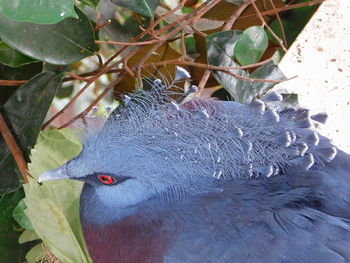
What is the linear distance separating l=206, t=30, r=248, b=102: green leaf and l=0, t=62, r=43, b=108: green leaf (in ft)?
0.95

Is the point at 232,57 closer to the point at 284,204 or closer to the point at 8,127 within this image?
the point at 284,204

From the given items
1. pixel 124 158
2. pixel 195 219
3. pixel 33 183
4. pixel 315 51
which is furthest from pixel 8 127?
pixel 315 51

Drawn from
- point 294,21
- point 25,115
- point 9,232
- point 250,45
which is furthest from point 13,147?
point 294,21

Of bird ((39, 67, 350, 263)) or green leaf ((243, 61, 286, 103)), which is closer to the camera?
bird ((39, 67, 350, 263))

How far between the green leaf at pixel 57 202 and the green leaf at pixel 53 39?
12 centimetres

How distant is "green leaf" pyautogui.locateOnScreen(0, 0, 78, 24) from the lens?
65 centimetres

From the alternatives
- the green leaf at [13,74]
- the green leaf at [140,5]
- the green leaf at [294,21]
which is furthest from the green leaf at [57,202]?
the green leaf at [294,21]

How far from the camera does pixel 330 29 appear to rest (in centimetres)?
104

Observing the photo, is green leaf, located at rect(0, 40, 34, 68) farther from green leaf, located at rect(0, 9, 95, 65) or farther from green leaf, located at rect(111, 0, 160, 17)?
green leaf, located at rect(111, 0, 160, 17)

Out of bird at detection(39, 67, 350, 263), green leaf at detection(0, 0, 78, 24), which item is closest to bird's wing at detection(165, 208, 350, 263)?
bird at detection(39, 67, 350, 263)

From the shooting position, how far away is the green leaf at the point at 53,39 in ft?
2.52

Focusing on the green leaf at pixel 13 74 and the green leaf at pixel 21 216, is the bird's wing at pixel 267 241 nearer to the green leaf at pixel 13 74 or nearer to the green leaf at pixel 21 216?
the green leaf at pixel 21 216

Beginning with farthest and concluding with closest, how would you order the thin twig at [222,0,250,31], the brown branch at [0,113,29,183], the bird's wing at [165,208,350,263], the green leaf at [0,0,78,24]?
the thin twig at [222,0,250,31], the brown branch at [0,113,29,183], the bird's wing at [165,208,350,263], the green leaf at [0,0,78,24]

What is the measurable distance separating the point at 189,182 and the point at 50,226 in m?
0.21
